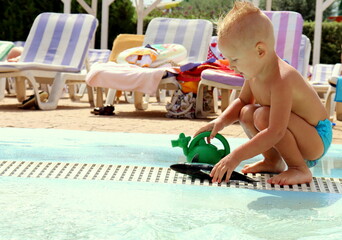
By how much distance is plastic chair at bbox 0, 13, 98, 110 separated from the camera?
7.61 meters

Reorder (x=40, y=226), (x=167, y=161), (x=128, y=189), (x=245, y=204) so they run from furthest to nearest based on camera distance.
Answer: (x=167, y=161), (x=128, y=189), (x=245, y=204), (x=40, y=226)

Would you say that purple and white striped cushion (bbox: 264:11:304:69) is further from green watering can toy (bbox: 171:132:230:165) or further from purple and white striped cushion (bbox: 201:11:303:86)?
green watering can toy (bbox: 171:132:230:165)

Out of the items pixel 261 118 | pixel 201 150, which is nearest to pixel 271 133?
pixel 261 118

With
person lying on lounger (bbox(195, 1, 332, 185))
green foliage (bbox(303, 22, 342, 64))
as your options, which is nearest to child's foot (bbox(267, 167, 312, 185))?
person lying on lounger (bbox(195, 1, 332, 185))

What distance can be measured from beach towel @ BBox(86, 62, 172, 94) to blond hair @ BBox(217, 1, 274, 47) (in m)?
4.08

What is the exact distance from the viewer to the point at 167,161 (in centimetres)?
321

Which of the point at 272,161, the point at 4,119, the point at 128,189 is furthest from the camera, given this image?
the point at 4,119

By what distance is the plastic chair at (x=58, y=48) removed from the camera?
299 inches

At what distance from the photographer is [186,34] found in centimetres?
811

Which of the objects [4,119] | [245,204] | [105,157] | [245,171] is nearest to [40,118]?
[4,119]

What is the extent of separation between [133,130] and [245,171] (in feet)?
7.12

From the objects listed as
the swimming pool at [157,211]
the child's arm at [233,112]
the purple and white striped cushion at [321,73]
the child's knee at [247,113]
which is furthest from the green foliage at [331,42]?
the child's knee at [247,113]

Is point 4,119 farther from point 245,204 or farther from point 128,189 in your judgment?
point 245,204

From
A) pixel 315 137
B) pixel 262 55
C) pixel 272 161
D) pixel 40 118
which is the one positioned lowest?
pixel 40 118
